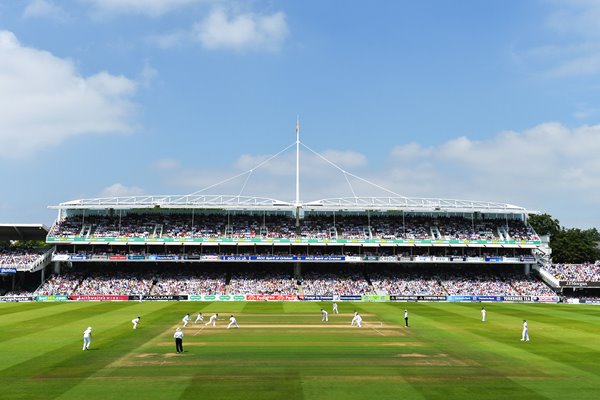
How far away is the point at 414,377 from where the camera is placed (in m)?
18.3

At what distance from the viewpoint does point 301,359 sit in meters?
21.2

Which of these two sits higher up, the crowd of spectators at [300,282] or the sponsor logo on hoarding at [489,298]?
the crowd of spectators at [300,282]

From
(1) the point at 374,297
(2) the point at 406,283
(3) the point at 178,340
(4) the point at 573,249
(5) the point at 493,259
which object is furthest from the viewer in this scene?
(4) the point at 573,249

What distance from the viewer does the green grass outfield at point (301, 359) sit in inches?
645

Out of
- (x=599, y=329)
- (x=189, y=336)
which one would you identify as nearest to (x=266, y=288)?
(x=189, y=336)

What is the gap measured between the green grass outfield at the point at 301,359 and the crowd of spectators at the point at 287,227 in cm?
2647

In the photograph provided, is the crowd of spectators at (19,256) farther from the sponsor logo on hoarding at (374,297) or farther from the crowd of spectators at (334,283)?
the sponsor logo on hoarding at (374,297)

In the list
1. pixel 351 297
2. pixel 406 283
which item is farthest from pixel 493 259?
pixel 351 297

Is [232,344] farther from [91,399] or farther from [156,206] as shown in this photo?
[156,206]

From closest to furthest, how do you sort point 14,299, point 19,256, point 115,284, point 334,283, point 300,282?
point 14,299
point 115,284
point 19,256
point 334,283
point 300,282

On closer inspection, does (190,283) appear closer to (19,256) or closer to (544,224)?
(19,256)

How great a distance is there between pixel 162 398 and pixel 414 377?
28.7ft

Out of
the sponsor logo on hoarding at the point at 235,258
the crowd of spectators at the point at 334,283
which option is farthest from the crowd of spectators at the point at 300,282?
the sponsor logo on hoarding at the point at 235,258

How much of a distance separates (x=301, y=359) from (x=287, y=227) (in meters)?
45.0
